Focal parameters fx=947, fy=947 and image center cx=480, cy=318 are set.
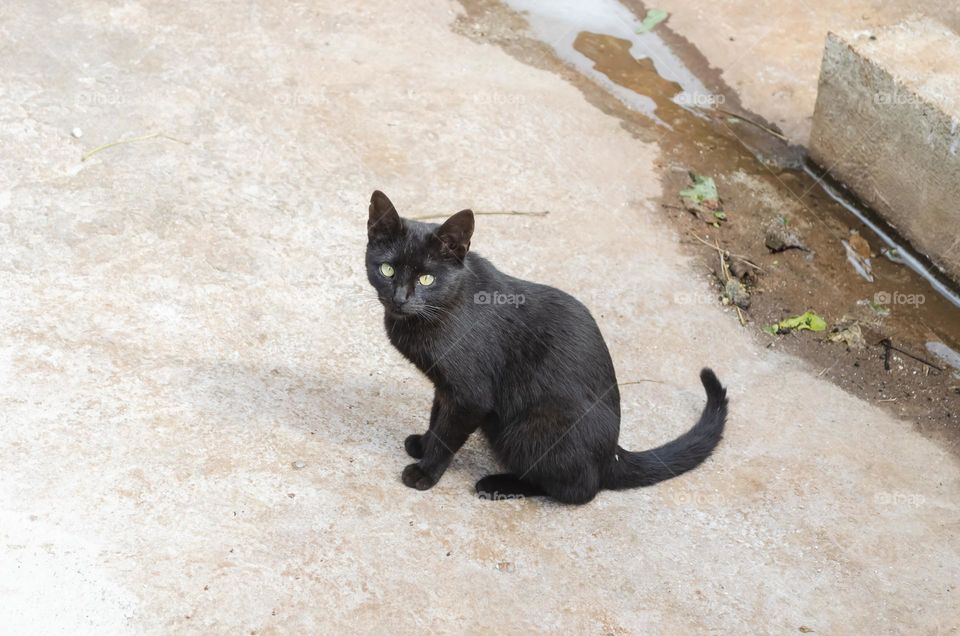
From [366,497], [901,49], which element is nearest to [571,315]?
[366,497]

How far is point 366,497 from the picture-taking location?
3961mm

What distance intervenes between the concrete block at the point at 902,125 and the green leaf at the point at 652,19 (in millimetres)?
1917

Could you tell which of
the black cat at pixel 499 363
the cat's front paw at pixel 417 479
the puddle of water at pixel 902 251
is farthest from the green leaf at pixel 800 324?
the cat's front paw at pixel 417 479

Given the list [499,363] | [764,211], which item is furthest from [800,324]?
[499,363]

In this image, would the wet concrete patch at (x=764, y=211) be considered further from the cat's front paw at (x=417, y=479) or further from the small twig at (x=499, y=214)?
the cat's front paw at (x=417, y=479)

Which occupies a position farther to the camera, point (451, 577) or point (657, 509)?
point (657, 509)

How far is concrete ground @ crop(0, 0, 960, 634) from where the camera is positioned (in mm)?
3580

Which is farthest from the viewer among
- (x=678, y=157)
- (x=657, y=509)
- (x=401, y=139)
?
(x=678, y=157)

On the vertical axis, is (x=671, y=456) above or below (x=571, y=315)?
below

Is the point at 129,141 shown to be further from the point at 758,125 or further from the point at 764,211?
the point at 758,125

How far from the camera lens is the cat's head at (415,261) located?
3.82m

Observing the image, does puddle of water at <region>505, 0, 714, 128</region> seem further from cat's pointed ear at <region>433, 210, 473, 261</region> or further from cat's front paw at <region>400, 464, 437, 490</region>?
cat's front paw at <region>400, 464, 437, 490</region>

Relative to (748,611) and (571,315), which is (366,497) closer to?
(571,315)

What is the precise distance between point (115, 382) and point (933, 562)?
367cm
